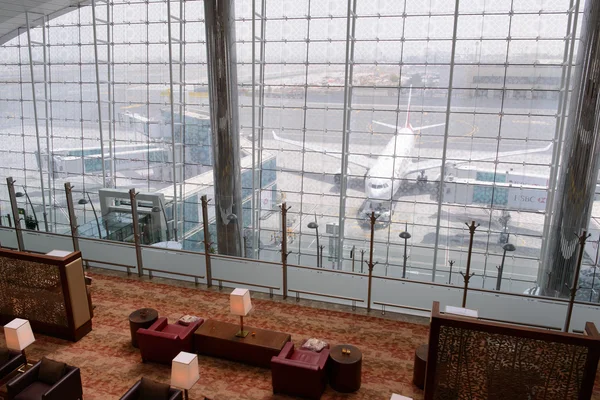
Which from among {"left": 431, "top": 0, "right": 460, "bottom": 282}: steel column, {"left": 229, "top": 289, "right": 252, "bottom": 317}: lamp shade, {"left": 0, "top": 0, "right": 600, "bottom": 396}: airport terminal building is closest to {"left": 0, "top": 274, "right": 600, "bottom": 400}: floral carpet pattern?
{"left": 0, "top": 0, "right": 600, "bottom": 396}: airport terminal building

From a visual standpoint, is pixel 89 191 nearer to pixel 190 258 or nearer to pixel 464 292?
pixel 190 258

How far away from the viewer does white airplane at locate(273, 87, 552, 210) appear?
13008mm

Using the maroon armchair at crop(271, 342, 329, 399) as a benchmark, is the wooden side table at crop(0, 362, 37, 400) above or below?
below

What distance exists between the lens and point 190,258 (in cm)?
905

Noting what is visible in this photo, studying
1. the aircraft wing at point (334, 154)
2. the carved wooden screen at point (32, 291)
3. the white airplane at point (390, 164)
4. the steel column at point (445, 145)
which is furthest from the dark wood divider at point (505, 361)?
the aircraft wing at point (334, 154)

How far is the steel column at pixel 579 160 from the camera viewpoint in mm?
9648

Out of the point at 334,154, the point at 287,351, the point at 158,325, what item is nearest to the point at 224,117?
the point at 334,154

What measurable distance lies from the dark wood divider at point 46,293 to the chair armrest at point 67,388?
1.56 meters

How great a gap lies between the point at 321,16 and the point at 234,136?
4079 millimetres

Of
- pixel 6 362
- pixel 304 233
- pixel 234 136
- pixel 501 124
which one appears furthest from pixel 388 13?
pixel 6 362

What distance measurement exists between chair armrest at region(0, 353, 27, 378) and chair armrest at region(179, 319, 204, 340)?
6.36ft

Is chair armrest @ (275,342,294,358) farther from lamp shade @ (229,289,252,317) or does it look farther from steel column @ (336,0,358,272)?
steel column @ (336,0,358,272)

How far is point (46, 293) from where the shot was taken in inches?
278

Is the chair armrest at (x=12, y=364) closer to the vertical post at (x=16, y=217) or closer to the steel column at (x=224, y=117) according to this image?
the vertical post at (x=16, y=217)
